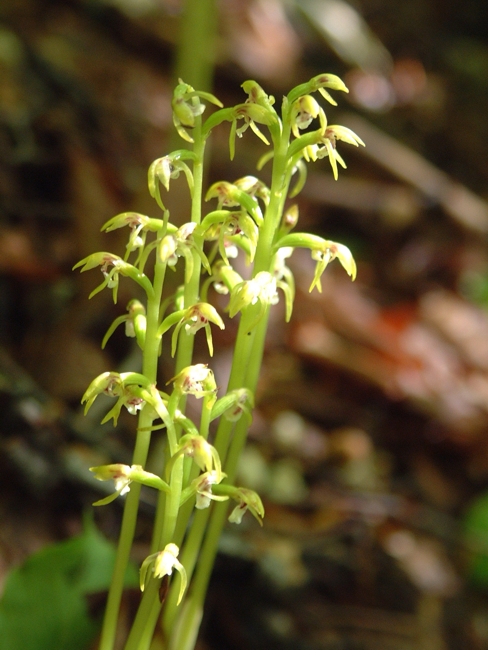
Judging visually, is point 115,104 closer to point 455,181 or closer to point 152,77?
point 152,77

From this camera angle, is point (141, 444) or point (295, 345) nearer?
point (141, 444)

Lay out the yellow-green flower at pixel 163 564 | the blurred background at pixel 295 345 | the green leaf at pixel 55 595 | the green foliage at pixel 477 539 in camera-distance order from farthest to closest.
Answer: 1. the green foliage at pixel 477 539
2. the blurred background at pixel 295 345
3. the green leaf at pixel 55 595
4. the yellow-green flower at pixel 163 564

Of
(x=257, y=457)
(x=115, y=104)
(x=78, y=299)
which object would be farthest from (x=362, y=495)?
(x=115, y=104)

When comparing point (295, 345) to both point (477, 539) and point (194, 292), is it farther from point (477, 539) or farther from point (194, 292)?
point (194, 292)

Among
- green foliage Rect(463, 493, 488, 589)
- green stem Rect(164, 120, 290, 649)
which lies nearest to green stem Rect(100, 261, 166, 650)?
green stem Rect(164, 120, 290, 649)

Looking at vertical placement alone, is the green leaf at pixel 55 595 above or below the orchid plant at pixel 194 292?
below

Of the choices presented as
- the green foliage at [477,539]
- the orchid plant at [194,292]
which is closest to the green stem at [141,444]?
the orchid plant at [194,292]

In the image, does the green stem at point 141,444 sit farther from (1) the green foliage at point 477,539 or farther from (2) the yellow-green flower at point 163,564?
(1) the green foliage at point 477,539

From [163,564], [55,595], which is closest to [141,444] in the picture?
[163,564]
